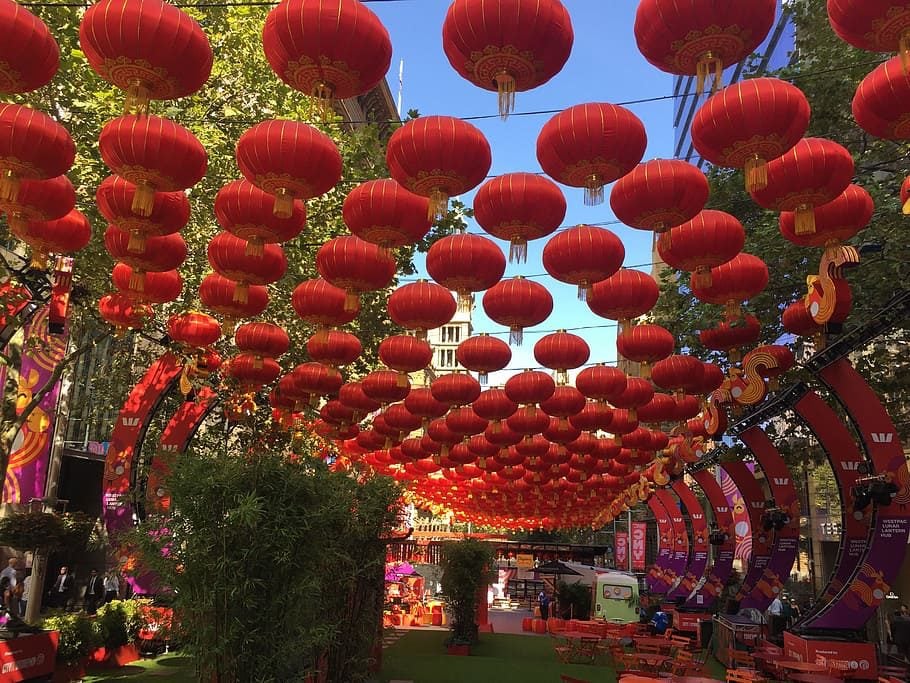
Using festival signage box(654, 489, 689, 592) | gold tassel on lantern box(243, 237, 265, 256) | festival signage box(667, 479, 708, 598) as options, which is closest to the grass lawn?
gold tassel on lantern box(243, 237, 265, 256)

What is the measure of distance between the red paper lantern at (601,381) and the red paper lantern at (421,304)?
113 inches

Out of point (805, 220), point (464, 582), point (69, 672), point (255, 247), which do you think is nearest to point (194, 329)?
point (255, 247)

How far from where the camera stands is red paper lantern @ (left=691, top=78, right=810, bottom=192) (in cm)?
441

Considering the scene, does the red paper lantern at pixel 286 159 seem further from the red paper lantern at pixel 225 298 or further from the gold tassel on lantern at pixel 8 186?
the red paper lantern at pixel 225 298

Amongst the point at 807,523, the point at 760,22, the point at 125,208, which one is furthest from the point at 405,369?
the point at 807,523

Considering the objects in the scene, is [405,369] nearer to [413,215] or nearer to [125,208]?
[413,215]

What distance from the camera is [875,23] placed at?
150 inches

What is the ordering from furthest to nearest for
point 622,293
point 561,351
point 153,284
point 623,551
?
point 623,551 → point 561,351 → point 153,284 → point 622,293

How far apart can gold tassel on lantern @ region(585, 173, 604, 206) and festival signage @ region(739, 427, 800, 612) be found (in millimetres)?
9503

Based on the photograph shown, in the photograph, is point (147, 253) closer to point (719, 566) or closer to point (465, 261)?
point (465, 261)

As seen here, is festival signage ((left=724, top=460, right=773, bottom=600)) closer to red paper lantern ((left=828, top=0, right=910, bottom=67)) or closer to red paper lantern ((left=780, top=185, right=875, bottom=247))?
red paper lantern ((left=780, top=185, right=875, bottom=247))

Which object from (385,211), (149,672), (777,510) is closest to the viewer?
(385,211)

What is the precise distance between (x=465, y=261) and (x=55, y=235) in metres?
4.07

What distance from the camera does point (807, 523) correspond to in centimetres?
2397
